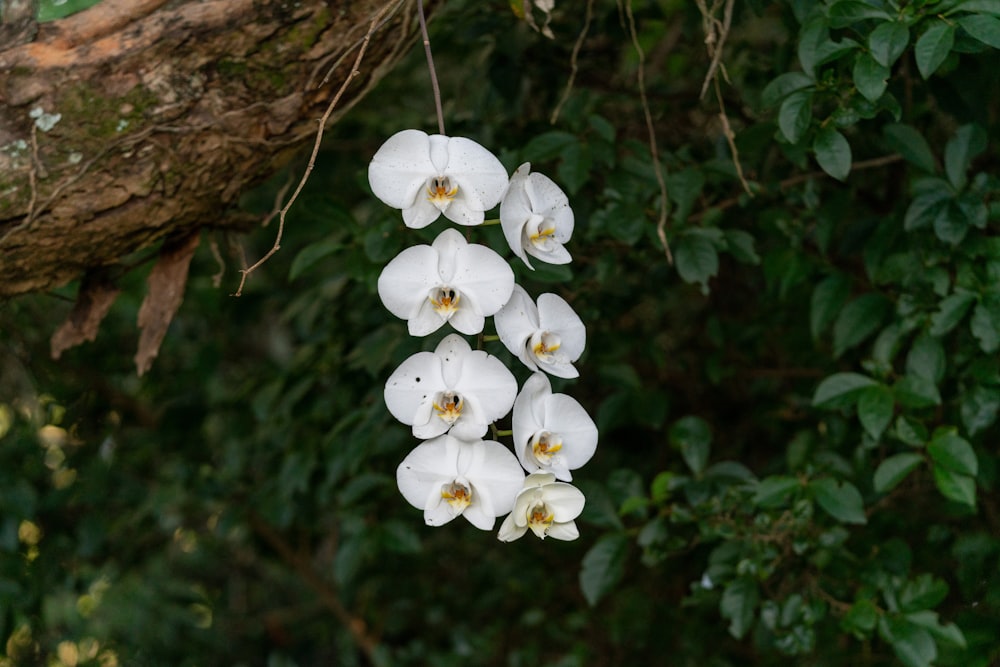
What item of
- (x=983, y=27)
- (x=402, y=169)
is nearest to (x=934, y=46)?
(x=983, y=27)

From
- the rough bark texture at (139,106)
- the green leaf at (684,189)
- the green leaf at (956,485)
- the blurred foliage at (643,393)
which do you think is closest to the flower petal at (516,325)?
the blurred foliage at (643,393)

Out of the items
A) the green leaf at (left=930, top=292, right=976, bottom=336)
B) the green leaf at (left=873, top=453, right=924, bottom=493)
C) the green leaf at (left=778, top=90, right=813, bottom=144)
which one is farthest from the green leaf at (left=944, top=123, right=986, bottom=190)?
the green leaf at (left=873, top=453, right=924, bottom=493)

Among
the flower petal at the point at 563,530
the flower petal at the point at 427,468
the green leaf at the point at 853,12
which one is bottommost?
the flower petal at the point at 563,530

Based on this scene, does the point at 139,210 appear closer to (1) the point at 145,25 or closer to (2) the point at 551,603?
(1) the point at 145,25

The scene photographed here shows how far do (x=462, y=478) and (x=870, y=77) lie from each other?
2.06 ft

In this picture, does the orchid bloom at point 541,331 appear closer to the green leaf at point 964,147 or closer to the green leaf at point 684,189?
the green leaf at point 684,189

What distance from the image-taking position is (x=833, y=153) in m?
1.12

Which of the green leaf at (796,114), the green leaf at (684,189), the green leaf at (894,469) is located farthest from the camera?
the green leaf at (684,189)

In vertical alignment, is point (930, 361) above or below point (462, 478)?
below

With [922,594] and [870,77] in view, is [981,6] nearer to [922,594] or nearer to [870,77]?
[870,77]

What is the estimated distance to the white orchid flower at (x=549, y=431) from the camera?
0.85 m

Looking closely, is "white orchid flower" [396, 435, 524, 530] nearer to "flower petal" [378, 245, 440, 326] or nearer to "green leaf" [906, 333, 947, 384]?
"flower petal" [378, 245, 440, 326]

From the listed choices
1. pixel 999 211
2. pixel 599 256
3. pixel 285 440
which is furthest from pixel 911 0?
pixel 285 440

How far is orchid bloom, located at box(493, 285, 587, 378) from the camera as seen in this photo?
2.82 feet
